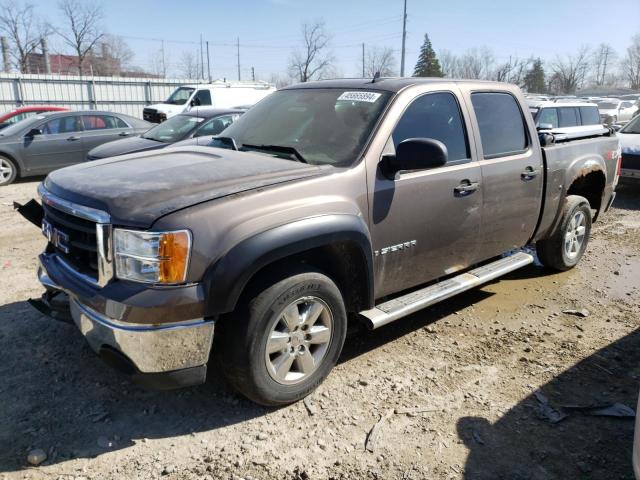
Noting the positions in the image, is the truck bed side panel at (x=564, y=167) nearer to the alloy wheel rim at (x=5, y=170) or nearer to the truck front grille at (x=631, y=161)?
the truck front grille at (x=631, y=161)

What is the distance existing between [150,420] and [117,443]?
243mm

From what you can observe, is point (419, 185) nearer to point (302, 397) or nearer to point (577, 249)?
point (302, 397)

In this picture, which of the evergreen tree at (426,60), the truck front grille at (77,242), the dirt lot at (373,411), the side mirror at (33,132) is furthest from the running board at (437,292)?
the evergreen tree at (426,60)

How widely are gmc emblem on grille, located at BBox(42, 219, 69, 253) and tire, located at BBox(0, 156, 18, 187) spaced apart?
866 cm

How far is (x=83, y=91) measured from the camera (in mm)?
23797

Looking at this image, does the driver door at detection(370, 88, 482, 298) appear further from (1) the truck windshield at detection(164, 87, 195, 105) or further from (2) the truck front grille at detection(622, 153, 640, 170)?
(1) the truck windshield at detection(164, 87, 195, 105)

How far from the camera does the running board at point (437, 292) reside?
345cm

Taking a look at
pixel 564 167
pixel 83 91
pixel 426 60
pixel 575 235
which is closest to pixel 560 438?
pixel 564 167

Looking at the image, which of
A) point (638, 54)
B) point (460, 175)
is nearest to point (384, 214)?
point (460, 175)

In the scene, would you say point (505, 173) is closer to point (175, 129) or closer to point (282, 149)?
point (282, 149)

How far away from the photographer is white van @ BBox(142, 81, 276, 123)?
17.8 metres

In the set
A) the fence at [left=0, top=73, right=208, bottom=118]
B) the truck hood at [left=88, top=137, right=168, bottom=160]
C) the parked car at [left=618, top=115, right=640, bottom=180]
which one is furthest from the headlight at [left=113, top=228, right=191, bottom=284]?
the fence at [left=0, top=73, right=208, bottom=118]

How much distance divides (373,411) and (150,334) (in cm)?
144

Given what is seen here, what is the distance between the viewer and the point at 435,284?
399 centimetres
